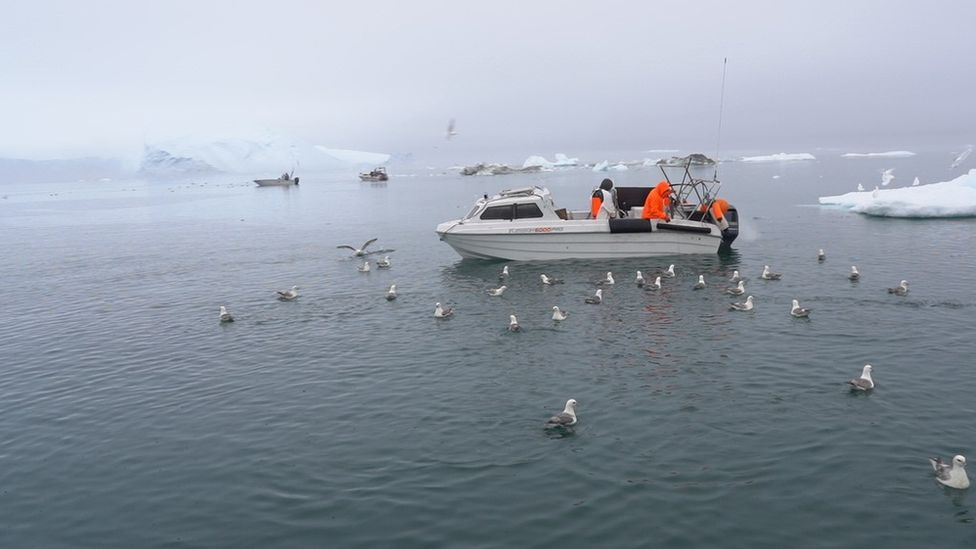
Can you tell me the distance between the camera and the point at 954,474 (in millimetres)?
12672

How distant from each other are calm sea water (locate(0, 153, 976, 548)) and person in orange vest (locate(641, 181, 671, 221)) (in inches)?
110

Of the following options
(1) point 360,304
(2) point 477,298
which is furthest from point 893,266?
(1) point 360,304

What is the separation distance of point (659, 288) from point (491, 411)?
14636 millimetres

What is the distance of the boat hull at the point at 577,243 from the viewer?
35406 millimetres

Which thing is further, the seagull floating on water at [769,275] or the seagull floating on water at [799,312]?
the seagull floating on water at [769,275]

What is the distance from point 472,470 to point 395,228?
46509 millimetres

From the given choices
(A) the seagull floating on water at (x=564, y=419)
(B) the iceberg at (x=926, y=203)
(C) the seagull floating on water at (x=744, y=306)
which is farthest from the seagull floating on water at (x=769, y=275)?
(B) the iceberg at (x=926, y=203)

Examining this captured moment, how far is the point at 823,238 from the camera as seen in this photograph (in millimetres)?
43500

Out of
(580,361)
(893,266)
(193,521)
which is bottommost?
(193,521)

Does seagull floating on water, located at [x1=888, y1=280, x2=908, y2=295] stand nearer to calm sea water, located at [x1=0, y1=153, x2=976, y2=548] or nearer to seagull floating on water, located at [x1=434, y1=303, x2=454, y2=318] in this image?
calm sea water, located at [x1=0, y1=153, x2=976, y2=548]

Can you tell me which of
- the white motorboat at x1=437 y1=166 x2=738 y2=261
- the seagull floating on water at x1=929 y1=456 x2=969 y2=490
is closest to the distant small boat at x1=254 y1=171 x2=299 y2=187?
the white motorboat at x1=437 y1=166 x2=738 y2=261

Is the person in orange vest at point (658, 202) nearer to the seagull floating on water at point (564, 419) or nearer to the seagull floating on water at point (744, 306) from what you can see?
the seagull floating on water at point (744, 306)

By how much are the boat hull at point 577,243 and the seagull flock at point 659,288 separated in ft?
7.29

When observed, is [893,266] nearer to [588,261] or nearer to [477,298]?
[588,261]
